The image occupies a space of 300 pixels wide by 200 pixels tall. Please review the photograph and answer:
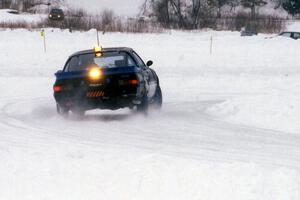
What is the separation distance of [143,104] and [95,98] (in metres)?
1.03

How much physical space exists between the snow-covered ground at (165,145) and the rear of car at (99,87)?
387 mm

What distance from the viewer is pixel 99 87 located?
1335 centimetres

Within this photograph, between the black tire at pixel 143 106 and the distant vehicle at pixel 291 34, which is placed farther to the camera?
the distant vehicle at pixel 291 34

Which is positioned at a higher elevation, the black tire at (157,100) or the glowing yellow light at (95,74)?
→ the glowing yellow light at (95,74)

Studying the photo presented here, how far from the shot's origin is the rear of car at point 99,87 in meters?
13.3

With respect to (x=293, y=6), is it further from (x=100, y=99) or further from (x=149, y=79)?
(x=100, y=99)

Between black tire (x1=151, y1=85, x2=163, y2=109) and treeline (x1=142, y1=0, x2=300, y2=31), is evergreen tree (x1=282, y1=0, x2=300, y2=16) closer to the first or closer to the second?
treeline (x1=142, y1=0, x2=300, y2=31)

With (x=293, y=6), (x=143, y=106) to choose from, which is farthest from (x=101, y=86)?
(x=293, y=6)

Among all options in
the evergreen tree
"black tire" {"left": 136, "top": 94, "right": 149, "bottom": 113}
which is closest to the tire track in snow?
"black tire" {"left": 136, "top": 94, "right": 149, "bottom": 113}

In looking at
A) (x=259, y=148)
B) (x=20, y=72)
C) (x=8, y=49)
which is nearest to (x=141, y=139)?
(x=259, y=148)

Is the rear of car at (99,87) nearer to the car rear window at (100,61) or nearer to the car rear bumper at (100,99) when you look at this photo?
the car rear bumper at (100,99)

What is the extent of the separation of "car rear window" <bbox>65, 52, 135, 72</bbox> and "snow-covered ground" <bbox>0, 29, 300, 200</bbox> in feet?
3.61

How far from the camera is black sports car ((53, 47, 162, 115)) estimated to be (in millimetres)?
13352

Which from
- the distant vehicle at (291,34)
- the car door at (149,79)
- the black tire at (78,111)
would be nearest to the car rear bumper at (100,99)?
the black tire at (78,111)
